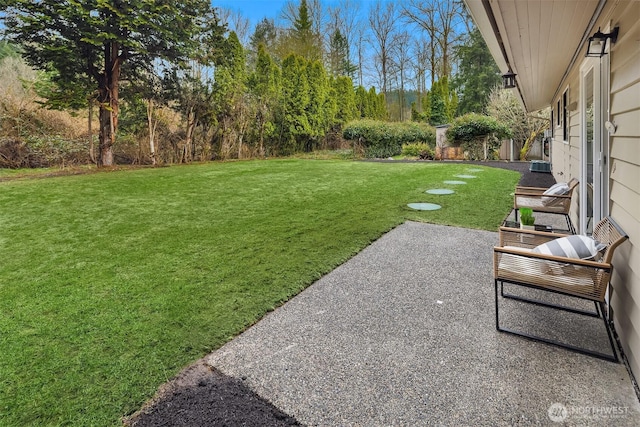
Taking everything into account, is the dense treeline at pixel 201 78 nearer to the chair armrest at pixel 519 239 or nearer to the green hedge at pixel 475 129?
the green hedge at pixel 475 129

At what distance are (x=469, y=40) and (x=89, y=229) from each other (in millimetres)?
23789

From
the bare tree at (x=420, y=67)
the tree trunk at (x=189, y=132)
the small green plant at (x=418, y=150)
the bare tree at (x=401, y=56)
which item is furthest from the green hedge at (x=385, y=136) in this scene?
the bare tree at (x=401, y=56)

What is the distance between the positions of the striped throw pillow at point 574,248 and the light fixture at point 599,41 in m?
1.33

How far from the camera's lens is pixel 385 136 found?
15734 millimetres

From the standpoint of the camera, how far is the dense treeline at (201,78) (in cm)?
1012

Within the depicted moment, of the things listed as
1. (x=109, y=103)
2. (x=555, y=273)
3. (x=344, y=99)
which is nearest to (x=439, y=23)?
(x=344, y=99)

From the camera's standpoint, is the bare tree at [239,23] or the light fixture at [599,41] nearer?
the light fixture at [599,41]

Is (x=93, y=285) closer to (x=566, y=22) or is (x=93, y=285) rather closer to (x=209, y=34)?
(x=566, y=22)

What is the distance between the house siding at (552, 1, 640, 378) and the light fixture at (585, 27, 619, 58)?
54mm

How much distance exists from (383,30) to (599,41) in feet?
77.6

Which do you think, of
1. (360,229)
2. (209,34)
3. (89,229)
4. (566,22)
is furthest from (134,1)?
(566,22)

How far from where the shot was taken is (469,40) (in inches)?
851

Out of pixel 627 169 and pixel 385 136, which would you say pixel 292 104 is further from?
pixel 627 169

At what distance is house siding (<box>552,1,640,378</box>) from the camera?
1791 mm
